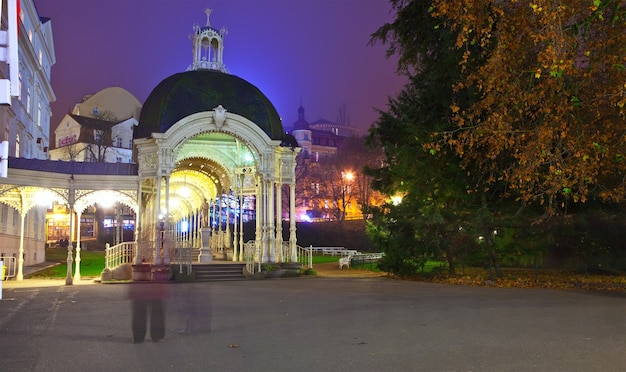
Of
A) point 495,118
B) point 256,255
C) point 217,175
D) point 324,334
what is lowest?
point 324,334

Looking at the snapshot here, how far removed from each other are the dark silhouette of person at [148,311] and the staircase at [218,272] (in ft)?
13.4

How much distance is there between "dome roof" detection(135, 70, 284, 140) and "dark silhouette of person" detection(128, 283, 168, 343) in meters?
8.00

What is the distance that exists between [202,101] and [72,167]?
614 centimetres

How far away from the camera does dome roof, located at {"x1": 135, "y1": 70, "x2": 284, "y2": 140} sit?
74.8ft

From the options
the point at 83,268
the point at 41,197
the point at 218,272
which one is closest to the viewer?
the point at 218,272

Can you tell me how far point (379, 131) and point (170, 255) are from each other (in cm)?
1021

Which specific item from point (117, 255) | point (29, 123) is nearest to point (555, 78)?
point (117, 255)

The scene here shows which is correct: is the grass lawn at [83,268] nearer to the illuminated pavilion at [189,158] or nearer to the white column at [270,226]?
the illuminated pavilion at [189,158]

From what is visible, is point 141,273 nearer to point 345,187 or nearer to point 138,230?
point 138,230

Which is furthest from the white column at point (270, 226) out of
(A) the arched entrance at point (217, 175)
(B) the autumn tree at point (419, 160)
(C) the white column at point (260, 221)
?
(B) the autumn tree at point (419, 160)

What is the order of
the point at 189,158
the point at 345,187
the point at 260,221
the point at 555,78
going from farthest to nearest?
1. the point at 345,187
2. the point at 189,158
3. the point at 260,221
4. the point at 555,78

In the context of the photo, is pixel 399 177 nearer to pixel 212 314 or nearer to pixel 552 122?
pixel 552 122

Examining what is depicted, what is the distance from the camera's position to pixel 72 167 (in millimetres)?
23328

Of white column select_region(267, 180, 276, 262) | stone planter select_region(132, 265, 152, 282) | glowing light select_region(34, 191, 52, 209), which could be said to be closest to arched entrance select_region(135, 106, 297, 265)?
white column select_region(267, 180, 276, 262)
